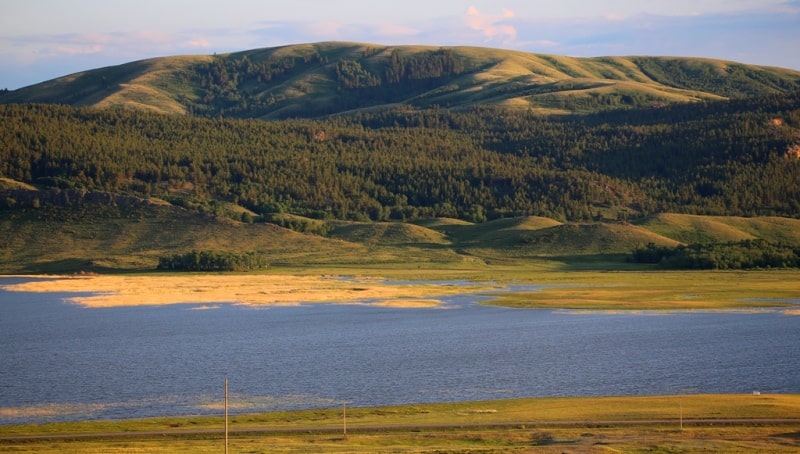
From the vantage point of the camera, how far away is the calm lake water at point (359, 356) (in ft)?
248

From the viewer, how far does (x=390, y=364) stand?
290 ft

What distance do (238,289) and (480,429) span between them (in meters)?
92.8

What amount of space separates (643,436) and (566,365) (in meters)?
28.2

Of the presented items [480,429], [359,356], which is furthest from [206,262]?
[480,429]

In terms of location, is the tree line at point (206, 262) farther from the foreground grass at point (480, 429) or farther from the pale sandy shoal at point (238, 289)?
the foreground grass at point (480, 429)

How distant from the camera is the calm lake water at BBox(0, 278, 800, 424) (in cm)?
7569

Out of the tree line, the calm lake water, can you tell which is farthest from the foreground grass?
the tree line

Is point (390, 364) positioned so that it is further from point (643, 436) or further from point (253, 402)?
point (643, 436)

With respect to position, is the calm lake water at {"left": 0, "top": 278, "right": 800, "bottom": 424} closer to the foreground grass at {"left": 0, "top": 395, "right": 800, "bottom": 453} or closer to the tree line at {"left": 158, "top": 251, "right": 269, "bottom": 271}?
the foreground grass at {"left": 0, "top": 395, "right": 800, "bottom": 453}

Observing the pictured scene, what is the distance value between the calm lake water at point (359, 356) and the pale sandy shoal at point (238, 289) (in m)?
8.51

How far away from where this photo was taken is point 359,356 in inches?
3654

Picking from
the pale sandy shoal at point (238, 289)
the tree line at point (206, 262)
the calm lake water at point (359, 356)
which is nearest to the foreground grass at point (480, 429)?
the calm lake water at point (359, 356)

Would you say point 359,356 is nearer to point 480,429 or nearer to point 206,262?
point 480,429

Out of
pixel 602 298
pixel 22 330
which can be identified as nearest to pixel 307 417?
pixel 22 330
